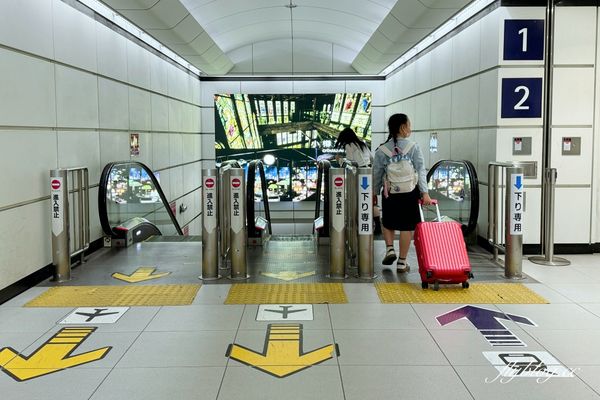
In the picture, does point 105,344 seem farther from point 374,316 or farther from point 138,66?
point 138,66

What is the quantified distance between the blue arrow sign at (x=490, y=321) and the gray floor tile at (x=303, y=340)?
908 millimetres

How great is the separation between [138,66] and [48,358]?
265 inches

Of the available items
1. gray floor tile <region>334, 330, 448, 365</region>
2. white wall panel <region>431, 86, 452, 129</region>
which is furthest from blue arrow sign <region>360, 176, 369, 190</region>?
white wall panel <region>431, 86, 452, 129</region>

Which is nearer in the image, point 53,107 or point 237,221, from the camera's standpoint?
point 237,221

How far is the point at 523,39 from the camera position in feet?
21.4

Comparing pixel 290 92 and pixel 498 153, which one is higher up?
pixel 290 92

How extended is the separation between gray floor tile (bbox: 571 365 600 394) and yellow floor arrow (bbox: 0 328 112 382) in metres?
2.80

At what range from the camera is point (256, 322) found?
4.20m

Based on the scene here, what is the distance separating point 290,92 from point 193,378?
42.3ft

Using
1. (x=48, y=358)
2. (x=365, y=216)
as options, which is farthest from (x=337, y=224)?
(x=48, y=358)

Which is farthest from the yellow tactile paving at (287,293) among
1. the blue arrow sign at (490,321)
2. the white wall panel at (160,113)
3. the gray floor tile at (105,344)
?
the white wall panel at (160,113)

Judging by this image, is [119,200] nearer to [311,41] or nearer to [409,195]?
[409,195]

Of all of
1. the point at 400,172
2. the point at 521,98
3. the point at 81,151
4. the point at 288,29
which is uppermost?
the point at 288,29

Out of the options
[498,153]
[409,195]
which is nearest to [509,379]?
[409,195]
